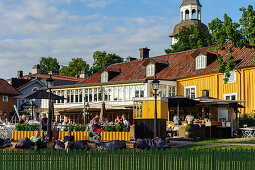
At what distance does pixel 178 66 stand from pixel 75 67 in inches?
1388

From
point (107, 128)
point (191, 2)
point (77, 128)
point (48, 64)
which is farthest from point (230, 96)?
point (48, 64)

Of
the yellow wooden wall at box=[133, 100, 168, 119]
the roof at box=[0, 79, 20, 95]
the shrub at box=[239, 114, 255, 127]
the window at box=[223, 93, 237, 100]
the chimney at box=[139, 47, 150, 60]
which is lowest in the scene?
the shrub at box=[239, 114, 255, 127]

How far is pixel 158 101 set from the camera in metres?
22.5

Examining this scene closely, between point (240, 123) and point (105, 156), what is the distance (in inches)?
786

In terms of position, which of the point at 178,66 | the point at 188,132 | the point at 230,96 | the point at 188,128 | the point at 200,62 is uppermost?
the point at 200,62

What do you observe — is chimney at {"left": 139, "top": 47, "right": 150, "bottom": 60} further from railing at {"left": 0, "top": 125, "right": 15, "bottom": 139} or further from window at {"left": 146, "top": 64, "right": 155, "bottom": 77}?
railing at {"left": 0, "top": 125, "right": 15, "bottom": 139}

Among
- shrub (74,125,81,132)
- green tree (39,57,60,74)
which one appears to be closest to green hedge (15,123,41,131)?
shrub (74,125,81,132)

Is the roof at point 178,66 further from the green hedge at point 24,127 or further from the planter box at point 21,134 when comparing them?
the planter box at point 21,134

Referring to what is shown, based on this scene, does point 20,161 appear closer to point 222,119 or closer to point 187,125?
point 187,125

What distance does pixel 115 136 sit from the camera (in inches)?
810

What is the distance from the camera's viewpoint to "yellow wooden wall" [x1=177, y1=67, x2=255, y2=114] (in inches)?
1283

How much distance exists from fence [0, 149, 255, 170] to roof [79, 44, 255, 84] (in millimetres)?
20399

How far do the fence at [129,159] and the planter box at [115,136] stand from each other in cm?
736

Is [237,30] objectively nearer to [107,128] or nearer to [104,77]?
[107,128]
